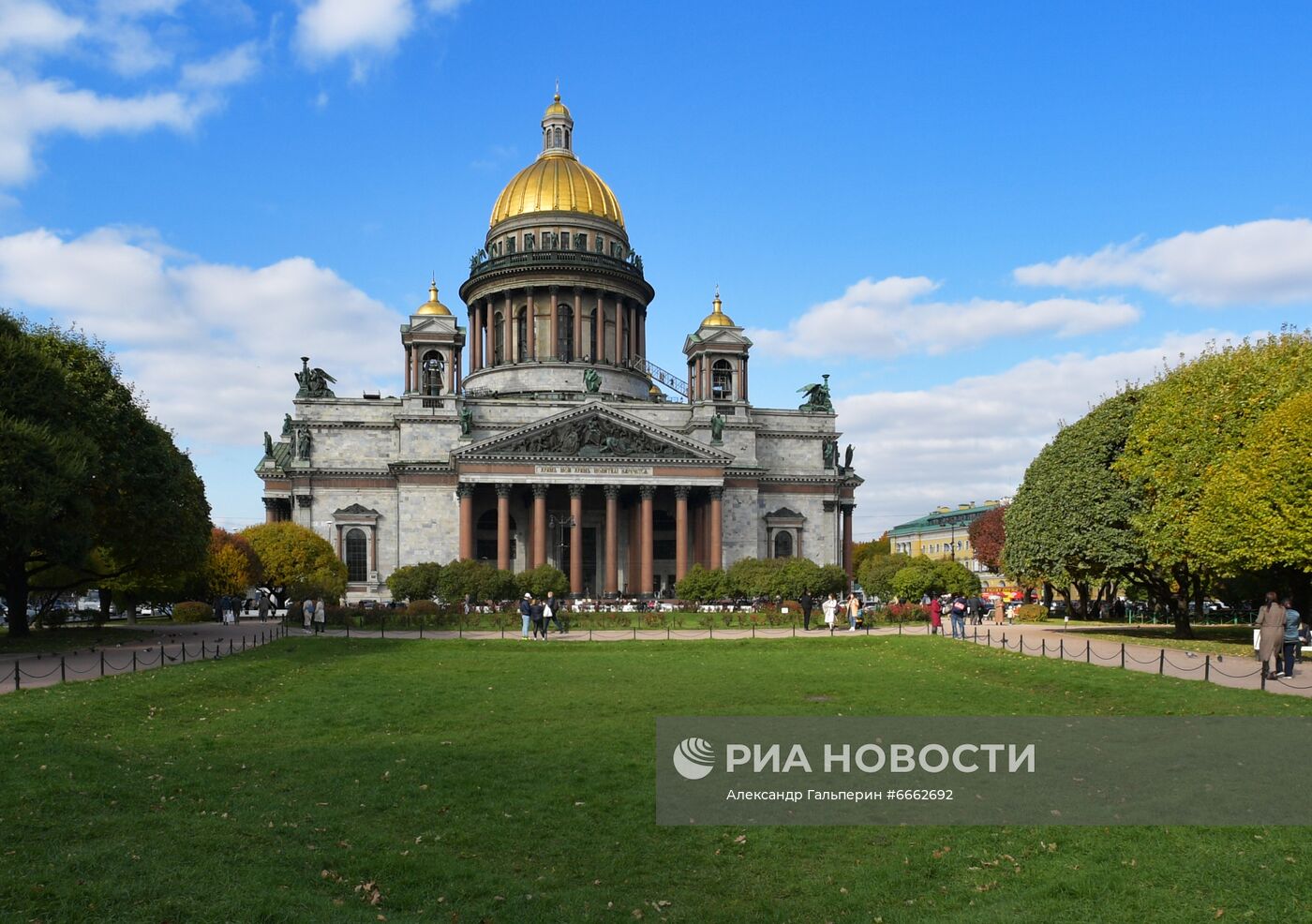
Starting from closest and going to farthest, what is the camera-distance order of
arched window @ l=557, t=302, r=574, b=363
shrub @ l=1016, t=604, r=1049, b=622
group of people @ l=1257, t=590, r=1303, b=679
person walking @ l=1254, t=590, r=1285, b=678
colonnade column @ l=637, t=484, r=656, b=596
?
1. person walking @ l=1254, t=590, r=1285, b=678
2. group of people @ l=1257, t=590, r=1303, b=679
3. shrub @ l=1016, t=604, r=1049, b=622
4. colonnade column @ l=637, t=484, r=656, b=596
5. arched window @ l=557, t=302, r=574, b=363

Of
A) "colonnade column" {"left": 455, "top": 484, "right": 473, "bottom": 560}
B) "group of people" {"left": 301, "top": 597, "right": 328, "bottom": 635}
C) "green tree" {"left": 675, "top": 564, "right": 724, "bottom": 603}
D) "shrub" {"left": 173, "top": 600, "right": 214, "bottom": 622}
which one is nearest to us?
"group of people" {"left": 301, "top": 597, "right": 328, "bottom": 635}

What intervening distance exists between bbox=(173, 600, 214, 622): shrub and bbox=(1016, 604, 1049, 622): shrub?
1902 inches

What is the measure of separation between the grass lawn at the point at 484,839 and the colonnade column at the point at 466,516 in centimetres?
5025

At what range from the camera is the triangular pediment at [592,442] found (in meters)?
74.3

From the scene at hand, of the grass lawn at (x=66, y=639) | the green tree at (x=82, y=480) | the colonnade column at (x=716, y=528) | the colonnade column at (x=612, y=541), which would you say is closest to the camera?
the green tree at (x=82, y=480)

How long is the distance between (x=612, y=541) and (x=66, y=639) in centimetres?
4078

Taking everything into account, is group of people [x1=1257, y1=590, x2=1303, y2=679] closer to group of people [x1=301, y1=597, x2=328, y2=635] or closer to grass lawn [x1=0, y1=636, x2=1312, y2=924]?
grass lawn [x1=0, y1=636, x2=1312, y2=924]

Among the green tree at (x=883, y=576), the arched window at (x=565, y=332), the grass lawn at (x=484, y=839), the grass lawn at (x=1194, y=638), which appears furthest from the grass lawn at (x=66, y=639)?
the arched window at (x=565, y=332)

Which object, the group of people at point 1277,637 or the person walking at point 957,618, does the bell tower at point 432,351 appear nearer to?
the person walking at point 957,618

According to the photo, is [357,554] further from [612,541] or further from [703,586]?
[703,586]

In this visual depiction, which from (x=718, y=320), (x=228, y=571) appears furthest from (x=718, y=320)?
(x=228, y=571)

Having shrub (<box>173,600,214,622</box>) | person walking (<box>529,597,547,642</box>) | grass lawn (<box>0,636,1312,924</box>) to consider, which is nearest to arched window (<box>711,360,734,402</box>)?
person walking (<box>529,597,547,642</box>)

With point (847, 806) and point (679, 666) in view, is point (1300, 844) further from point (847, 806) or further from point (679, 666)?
point (679, 666)

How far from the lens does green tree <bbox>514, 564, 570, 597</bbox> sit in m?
60.6
